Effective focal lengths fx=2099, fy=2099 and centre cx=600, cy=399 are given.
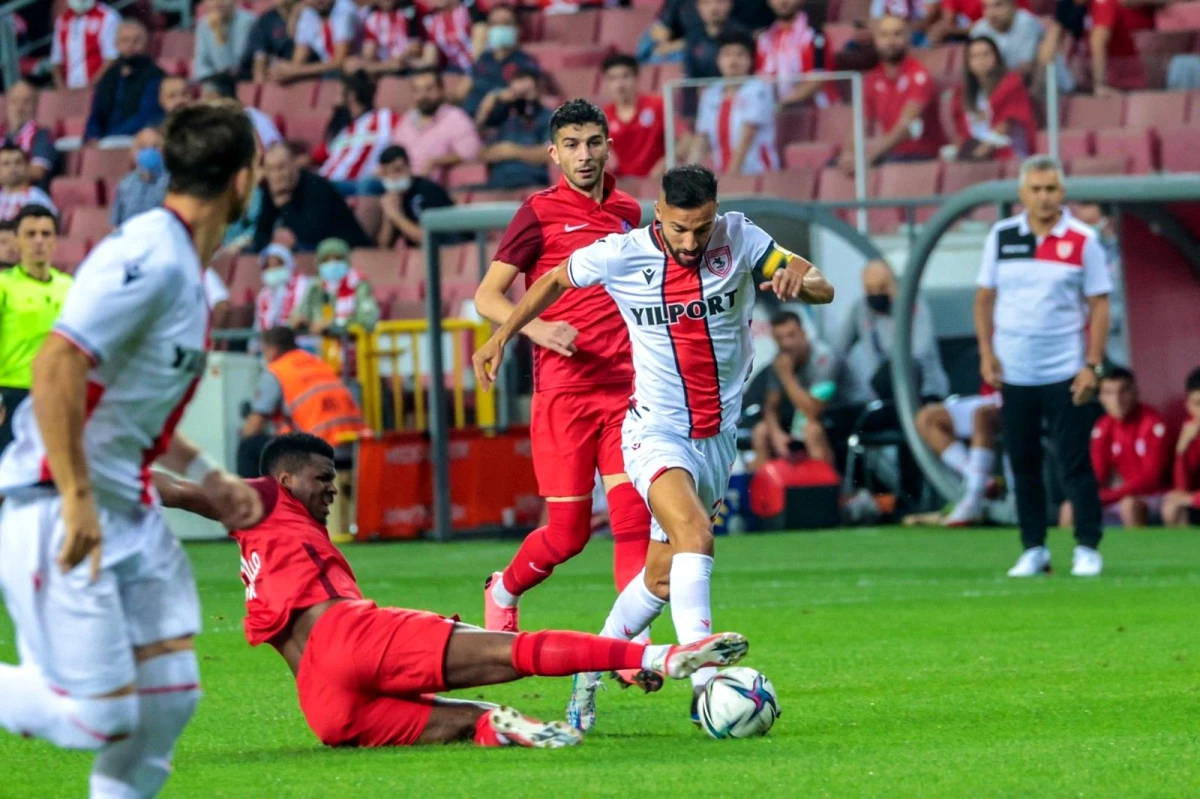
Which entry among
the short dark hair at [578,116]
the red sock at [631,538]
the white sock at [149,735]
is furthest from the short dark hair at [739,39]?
the white sock at [149,735]

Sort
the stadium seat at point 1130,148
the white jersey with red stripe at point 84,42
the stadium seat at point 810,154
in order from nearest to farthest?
the stadium seat at point 1130,148
the stadium seat at point 810,154
the white jersey with red stripe at point 84,42

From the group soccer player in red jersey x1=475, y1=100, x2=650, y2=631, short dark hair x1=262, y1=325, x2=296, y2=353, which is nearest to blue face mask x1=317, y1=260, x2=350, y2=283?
short dark hair x1=262, y1=325, x2=296, y2=353

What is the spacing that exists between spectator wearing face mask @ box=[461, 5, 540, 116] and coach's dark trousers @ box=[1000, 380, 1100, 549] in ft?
30.2

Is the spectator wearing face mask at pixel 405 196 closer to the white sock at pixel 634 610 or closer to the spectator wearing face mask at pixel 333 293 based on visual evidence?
the spectator wearing face mask at pixel 333 293

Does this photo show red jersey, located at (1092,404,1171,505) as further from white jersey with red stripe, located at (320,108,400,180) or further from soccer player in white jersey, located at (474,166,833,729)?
white jersey with red stripe, located at (320,108,400,180)

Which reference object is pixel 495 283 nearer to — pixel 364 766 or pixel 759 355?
pixel 364 766

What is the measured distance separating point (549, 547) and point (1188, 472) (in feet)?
26.6

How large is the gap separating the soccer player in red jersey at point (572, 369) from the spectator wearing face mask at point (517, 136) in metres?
10.7

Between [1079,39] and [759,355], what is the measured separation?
3625mm

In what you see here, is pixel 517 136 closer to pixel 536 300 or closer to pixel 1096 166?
pixel 1096 166

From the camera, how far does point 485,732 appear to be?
6391mm

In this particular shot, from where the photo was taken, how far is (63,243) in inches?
854

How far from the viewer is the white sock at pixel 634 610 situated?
7.17 metres

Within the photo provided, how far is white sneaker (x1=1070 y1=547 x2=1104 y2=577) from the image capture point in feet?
38.5
